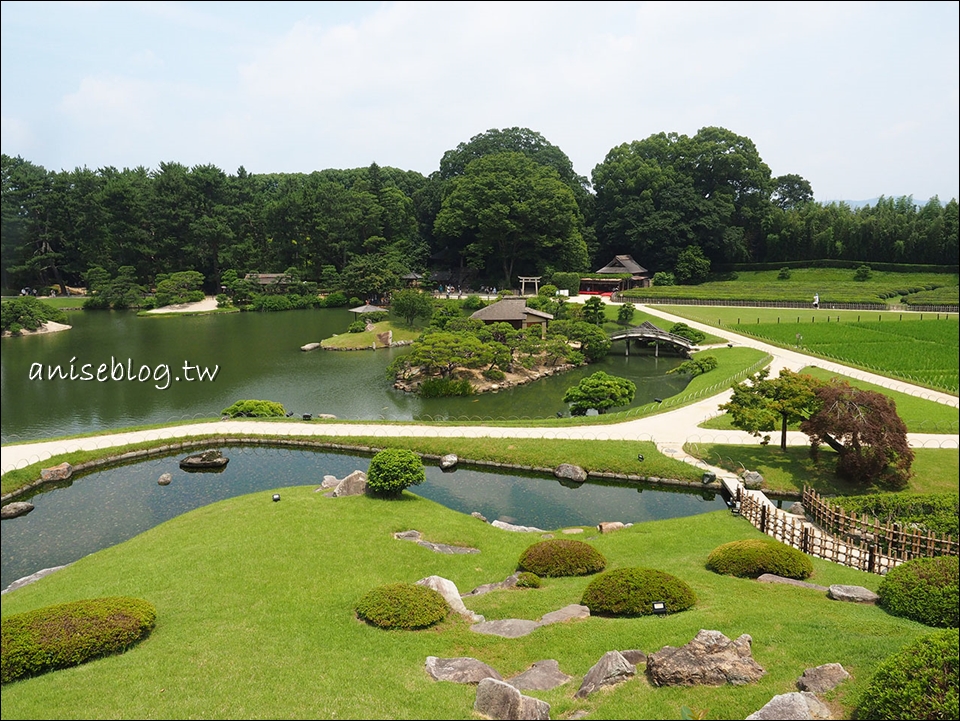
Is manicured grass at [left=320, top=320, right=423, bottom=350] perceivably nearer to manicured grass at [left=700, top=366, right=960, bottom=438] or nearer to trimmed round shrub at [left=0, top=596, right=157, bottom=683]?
manicured grass at [left=700, top=366, right=960, bottom=438]

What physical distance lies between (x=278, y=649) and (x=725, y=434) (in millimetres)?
16731

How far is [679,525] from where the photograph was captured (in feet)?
46.8

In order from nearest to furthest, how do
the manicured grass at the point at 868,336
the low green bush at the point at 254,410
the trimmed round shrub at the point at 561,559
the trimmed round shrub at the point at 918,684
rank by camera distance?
the trimmed round shrub at the point at 918,684 < the trimmed round shrub at the point at 561,559 < the low green bush at the point at 254,410 < the manicured grass at the point at 868,336

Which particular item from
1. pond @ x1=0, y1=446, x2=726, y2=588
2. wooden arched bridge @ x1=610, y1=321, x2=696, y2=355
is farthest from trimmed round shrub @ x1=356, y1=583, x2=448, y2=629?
wooden arched bridge @ x1=610, y1=321, x2=696, y2=355

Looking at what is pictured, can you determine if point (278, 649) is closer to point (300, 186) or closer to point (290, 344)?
point (290, 344)

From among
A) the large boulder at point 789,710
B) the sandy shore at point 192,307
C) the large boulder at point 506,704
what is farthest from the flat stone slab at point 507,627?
the sandy shore at point 192,307

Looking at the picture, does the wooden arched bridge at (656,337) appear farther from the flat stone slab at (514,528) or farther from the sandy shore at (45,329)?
the sandy shore at (45,329)

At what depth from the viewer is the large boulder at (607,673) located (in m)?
6.43

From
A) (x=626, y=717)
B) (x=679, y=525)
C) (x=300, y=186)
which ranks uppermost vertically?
(x=300, y=186)

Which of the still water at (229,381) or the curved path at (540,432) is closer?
the still water at (229,381)

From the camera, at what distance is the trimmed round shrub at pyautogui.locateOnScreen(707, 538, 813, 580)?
34.0 feet

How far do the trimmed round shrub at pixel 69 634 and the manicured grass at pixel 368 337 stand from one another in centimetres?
3077

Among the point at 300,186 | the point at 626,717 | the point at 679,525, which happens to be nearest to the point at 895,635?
the point at 626,717

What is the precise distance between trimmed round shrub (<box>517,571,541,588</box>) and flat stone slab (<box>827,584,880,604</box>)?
4609 millimetres
